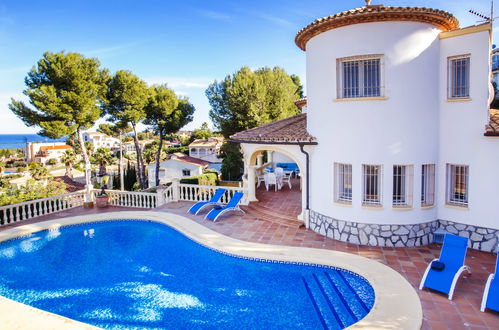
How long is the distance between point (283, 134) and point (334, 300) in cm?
841

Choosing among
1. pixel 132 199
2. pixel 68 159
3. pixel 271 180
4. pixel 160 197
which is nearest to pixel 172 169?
pixel 132 199

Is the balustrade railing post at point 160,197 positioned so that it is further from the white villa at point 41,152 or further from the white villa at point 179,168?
the white villa at point 41,152

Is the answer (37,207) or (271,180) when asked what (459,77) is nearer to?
(271,180)

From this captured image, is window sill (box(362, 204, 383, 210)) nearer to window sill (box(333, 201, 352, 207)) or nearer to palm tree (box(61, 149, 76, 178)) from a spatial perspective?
window sill (box(333, 201, 352, 207))

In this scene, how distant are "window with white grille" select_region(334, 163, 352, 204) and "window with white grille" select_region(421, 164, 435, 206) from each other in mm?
2887

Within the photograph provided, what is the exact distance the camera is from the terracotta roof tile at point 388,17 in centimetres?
1188

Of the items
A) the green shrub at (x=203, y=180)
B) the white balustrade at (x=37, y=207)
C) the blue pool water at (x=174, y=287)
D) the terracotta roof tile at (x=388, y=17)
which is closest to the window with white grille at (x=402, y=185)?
the blue pool water at (x=174, y=287)

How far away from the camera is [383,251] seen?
12516 millimetres

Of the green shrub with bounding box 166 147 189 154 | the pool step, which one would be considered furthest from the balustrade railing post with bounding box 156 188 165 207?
the green shrub with bounding box 166 147 189 154

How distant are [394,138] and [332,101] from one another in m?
2.87

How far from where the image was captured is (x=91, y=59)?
26.1m

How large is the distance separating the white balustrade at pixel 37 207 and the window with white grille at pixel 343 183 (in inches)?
665

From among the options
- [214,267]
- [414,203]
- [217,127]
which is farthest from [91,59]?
[414,203]

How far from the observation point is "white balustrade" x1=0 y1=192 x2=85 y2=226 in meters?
17.8
